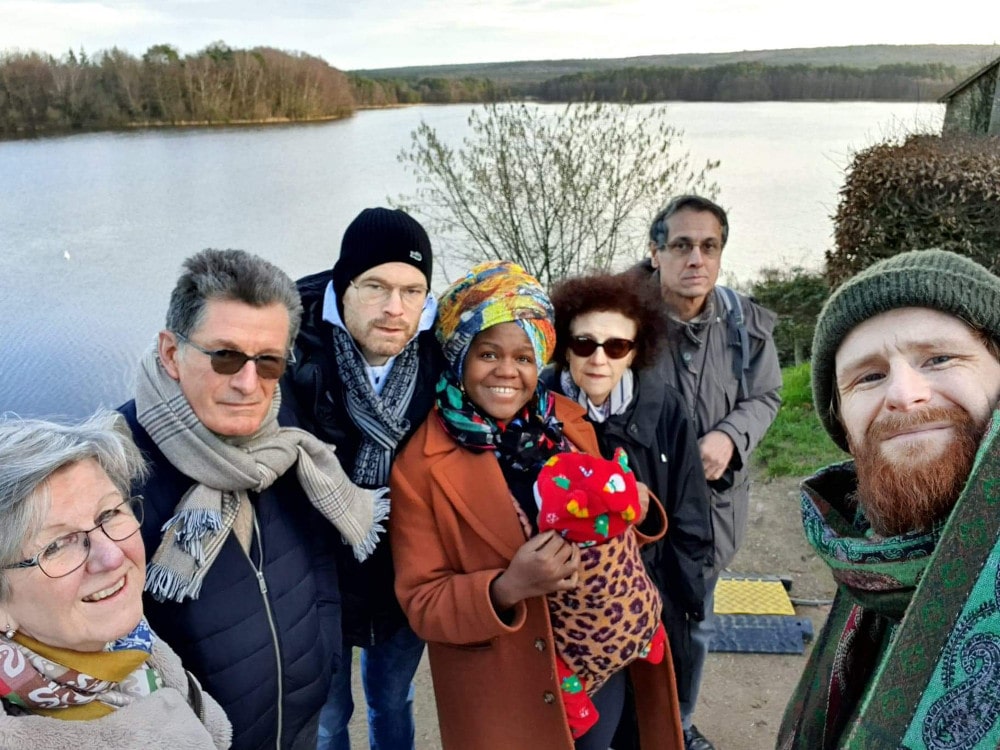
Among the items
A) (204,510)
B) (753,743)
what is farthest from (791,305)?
(204,510)

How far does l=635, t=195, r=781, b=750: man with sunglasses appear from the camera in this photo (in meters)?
2.53

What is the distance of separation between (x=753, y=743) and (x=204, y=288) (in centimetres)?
295

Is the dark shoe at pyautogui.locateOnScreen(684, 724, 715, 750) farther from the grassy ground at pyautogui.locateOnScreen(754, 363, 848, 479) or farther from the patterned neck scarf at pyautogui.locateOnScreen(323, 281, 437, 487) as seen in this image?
the grassy ground at pyautogui.locateOnScreen(754, 363, 848, 479)

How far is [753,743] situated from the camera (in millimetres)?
2918

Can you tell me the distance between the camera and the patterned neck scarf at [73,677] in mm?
1125

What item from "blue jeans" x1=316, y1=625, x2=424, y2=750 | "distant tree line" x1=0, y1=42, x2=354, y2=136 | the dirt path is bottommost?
the dirt path

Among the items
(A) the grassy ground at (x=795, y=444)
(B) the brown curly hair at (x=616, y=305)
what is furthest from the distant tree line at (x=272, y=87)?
(B) the brown curly hair at (x=616, y=305)

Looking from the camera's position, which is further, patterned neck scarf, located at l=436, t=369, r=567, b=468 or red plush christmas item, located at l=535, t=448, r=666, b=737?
patterned neck scarf, located at l=436, t=369, r=567, b=468

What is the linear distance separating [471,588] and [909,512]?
104 cm

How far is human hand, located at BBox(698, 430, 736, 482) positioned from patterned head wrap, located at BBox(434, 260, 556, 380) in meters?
0.83

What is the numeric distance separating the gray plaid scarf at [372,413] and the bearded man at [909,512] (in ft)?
3.70

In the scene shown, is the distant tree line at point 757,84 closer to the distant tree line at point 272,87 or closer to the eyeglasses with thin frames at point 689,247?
the distant tree line at point 272,87

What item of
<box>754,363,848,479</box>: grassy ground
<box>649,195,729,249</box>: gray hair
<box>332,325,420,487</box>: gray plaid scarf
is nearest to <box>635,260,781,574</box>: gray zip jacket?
<box>649,195,729,249</box>: gray hair

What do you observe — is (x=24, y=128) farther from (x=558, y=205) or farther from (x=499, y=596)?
(x=499, y=596)
